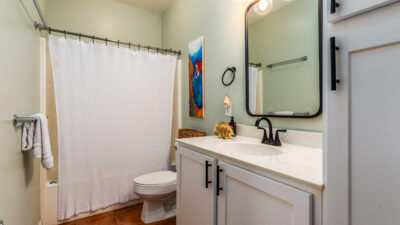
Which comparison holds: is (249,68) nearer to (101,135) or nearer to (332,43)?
(332,43)

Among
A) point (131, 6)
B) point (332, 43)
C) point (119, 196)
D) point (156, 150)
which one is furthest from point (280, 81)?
point (131, 6)

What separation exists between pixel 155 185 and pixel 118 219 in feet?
1.96

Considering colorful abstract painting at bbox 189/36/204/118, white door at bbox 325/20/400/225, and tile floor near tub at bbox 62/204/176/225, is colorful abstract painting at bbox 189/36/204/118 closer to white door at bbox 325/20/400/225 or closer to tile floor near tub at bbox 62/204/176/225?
tile floor near tub at bbox 62/204/176/225

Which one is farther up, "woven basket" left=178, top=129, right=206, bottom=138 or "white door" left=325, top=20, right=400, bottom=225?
"white door" left=325, top=20, right=400, bottom=225

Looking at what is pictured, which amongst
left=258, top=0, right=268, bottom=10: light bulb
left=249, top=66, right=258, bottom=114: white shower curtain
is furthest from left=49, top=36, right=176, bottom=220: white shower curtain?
left=258, top=0, right=268, bottom=10: light bulb

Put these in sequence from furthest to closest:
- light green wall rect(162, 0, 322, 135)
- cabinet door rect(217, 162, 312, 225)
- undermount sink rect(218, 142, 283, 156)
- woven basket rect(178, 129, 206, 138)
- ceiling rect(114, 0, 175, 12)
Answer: ceiling rect(114, 0, 175, 12) → woven basket rect(178, 129, 206, 138) → light green wall rect(162, 0, 322, 135) → undermount sink rect(218, 142, 283, 156) → cabinet door rect(217, 162, 312, 225)

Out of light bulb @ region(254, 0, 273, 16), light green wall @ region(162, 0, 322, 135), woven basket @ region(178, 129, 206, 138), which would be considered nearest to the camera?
light bulb @ region(254, 0, 273, 16)

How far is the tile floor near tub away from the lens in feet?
Answer: 6.36

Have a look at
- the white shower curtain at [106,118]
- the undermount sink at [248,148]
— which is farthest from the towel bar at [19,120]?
the undermount sink at [248,148]

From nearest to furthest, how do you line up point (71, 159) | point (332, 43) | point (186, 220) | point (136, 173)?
point (332, 43) < point (186, 220) < point (71, 159) < point (136, 173)

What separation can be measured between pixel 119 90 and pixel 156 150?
0.83m

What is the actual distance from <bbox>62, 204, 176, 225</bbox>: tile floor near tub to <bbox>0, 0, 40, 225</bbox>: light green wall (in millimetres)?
597

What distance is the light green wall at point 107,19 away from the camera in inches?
94.4

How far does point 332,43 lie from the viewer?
22.6 inches
